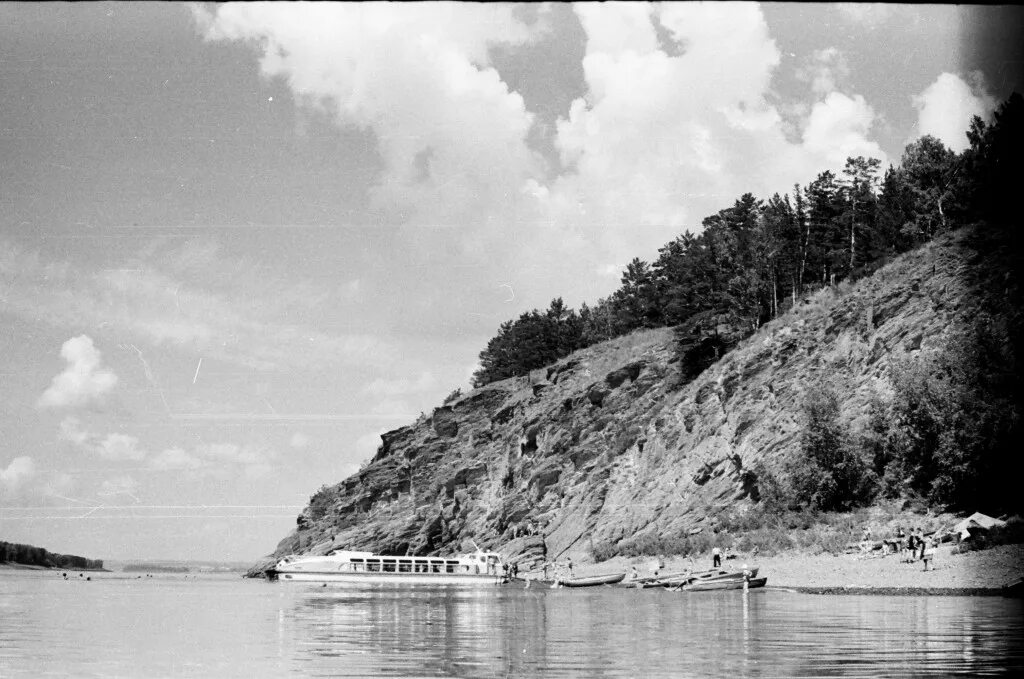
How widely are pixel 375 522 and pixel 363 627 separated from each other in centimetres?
9298

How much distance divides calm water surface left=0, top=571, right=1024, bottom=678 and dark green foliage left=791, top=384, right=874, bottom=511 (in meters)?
18.0

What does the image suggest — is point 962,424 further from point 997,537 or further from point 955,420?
point 997,537

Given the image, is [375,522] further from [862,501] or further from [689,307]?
[862,501]

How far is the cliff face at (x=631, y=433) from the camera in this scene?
68.6 metres

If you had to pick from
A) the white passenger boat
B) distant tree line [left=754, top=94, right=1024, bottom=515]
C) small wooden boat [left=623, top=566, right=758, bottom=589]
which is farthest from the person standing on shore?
the white passenger boat

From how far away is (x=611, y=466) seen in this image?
88562 millimetres

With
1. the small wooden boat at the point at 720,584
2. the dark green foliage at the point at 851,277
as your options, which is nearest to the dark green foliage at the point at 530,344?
the dark green foliage at the point at 851,277

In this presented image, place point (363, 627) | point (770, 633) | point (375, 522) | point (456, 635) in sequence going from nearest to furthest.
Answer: point (770, 633)
point (456, 635)
point (363, 627)
point (375, 522)

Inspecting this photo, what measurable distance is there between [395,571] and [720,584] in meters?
44.7

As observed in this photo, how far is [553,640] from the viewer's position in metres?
27.2

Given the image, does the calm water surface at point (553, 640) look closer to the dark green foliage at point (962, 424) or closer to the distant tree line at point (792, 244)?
the dark green foliage at point (962, 424)

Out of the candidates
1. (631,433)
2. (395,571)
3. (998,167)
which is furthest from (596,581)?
(998,167)

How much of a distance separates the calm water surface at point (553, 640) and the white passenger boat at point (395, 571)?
40.1 meters

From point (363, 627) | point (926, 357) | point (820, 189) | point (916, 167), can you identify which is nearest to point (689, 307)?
point (820, 189)
